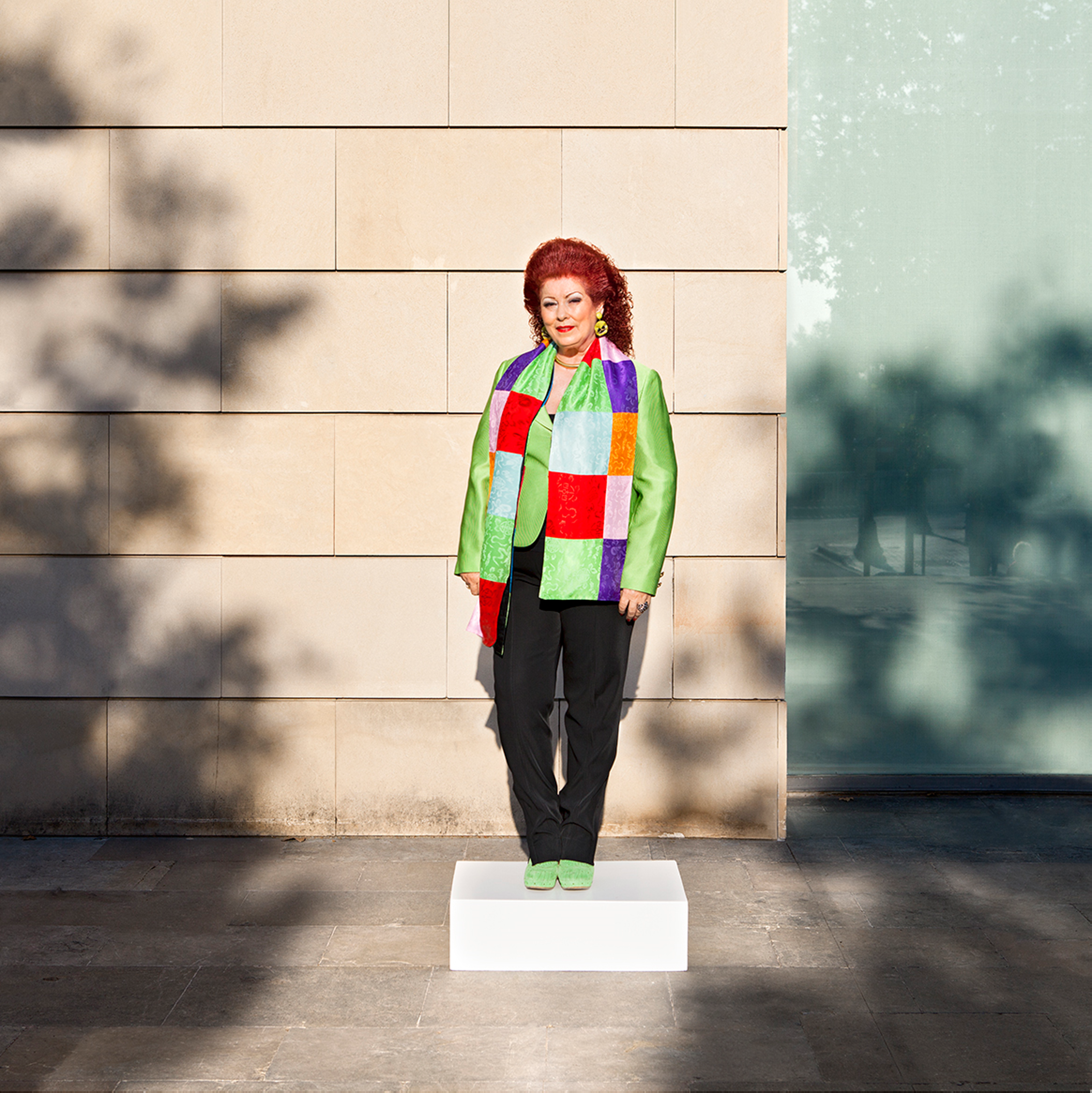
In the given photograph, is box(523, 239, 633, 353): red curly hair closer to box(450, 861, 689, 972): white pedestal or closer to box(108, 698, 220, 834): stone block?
box(450, 861, 689, 972): white pedestal

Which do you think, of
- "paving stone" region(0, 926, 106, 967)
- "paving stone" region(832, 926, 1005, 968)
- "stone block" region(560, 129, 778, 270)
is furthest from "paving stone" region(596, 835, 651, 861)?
"stone block" region(560, 129, 778, 270)

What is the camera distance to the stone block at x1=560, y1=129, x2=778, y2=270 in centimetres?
570

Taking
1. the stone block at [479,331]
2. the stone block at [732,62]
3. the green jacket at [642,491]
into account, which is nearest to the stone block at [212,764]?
the stone block at [479,331]

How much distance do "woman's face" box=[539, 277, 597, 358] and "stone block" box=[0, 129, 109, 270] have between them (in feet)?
8.16

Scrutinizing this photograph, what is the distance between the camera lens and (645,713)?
229 inches

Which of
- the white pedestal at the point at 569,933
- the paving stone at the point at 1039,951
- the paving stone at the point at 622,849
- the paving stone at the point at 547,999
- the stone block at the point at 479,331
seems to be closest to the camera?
the paving stone at the point at 547,999

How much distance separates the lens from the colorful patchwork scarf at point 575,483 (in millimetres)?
4324

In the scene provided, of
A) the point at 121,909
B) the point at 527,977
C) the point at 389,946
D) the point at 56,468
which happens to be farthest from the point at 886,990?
the point at 56,468

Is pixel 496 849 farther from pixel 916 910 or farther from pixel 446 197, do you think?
pixel 446 197

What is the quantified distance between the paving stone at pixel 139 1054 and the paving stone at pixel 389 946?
0.60 m

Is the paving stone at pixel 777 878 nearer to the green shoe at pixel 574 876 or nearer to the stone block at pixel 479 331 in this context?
the green shoe at pixel 574 876

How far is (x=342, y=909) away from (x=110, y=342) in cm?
279

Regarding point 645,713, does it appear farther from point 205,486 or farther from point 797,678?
point 205,486

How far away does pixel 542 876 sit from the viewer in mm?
4344
